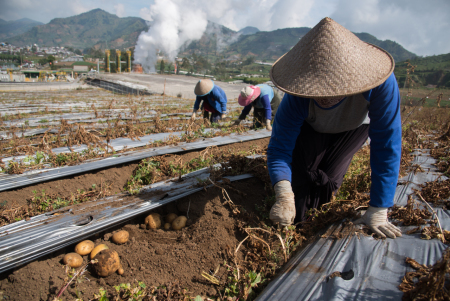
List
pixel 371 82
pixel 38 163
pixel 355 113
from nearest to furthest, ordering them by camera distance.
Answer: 1. pixel 371 82
2. pixel 355 113
3. pixel 38 163

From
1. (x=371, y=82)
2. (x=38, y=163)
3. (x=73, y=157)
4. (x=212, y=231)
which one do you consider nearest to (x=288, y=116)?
(x=371, y=82)

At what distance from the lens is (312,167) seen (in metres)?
2.12

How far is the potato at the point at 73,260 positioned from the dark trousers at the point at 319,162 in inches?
70.7

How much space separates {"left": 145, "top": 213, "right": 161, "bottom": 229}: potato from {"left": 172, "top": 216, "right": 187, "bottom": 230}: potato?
0.50 feet

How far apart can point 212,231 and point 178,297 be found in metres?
0.65

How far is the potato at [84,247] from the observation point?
1988 millimetres

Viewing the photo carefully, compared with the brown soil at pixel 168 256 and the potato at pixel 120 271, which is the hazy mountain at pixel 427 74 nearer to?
the brown soil at pixel 168 256

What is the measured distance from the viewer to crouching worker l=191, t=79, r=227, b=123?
5.70 meters

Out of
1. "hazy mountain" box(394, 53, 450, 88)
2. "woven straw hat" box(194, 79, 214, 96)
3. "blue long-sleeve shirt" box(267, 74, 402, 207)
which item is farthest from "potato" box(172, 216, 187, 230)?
"hazy mountain" box(394, 53, 450, 88)

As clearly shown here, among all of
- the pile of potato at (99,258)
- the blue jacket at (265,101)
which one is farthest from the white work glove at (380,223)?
the blue jacket at (265,101)

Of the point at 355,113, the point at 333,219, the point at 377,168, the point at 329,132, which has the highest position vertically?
the point at 355,113

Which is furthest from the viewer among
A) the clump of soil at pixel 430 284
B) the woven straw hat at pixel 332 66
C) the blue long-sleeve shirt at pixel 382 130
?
the blue long-sleeve shirt at pixel 382 130

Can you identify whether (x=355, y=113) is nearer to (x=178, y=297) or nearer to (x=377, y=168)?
(x=377, y=168)

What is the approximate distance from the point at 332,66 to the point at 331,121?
640mm
